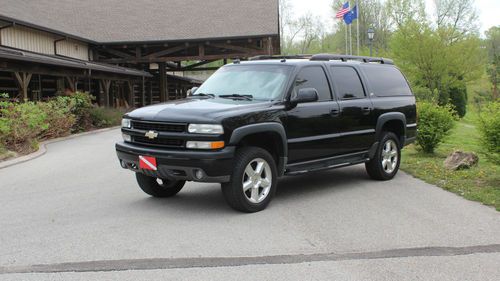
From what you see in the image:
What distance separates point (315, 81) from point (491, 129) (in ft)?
9.38


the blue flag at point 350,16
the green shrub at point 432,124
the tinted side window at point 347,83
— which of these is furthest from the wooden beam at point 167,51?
the tinted side window at point 347,83

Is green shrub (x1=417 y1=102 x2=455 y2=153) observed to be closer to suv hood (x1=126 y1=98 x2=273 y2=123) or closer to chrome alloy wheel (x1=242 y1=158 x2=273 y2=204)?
suv hood (x1=126 y1=98 x2=273 y2=123)

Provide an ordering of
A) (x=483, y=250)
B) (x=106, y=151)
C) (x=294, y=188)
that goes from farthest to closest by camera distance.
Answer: (x=106, y=151) → (x=294, y=188) → (x=483, y=250)

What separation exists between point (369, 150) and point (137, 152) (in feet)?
12.7

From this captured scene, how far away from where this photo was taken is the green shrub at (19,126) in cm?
1268

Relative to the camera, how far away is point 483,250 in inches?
198

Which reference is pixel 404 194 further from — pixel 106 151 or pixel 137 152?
pixel 106 151

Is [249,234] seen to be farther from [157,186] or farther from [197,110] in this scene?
[157,186]

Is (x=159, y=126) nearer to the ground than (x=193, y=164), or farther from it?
farther from it

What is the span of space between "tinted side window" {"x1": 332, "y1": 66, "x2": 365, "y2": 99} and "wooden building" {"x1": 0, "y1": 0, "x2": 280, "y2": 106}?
678 inches

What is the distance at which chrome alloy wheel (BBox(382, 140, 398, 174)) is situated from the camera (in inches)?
349

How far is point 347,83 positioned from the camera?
8.18 meters

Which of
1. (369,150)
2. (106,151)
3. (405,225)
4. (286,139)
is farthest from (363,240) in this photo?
(106,151)

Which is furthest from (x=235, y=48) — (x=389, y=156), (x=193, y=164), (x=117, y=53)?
(x=193, y=164)
